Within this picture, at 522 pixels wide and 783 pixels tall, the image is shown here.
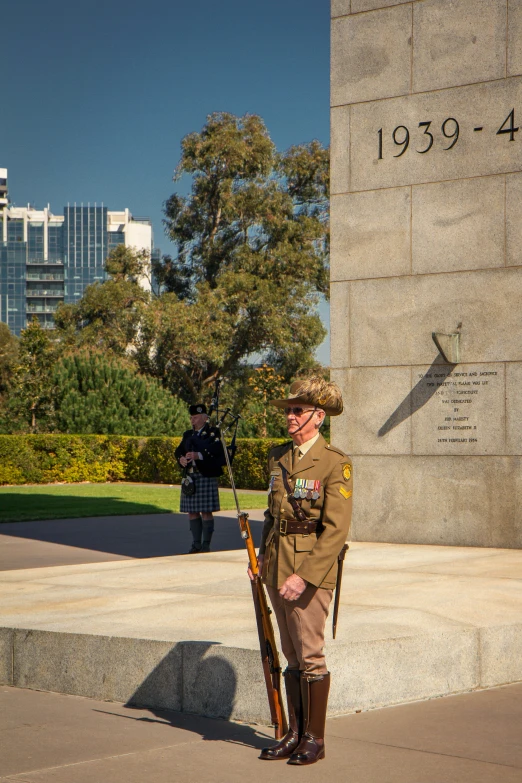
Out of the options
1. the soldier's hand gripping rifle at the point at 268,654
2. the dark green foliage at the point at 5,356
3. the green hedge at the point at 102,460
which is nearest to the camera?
the soldier's hand gripping rifle at the point at 268,654

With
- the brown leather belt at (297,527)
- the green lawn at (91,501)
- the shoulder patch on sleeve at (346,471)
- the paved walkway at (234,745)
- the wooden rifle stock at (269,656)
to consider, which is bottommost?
the green lawn at (91,501)

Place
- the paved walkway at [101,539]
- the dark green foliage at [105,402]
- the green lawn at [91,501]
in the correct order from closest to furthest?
the paved walkway at [101,539] → the green lawn at [91,501] → the dark green foliage at [105,402]

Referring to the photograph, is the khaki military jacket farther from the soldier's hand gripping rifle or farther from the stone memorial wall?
the stone memorial wall

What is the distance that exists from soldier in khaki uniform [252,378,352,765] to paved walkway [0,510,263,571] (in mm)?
7980

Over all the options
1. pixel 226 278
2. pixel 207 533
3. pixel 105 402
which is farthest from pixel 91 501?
pixel 226 278

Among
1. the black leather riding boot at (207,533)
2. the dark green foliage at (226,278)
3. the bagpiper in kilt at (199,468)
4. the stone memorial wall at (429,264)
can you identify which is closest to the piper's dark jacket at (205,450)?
the bagpiper in kilt at (199,468)

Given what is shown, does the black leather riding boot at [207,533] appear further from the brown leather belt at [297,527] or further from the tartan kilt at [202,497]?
the brown leather belt at [297,527]

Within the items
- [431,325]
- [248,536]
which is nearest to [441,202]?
[431,325]

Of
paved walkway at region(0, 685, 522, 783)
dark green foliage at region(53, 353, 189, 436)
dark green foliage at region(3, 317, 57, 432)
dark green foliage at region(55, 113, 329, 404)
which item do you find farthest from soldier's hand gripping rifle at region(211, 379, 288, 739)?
dark green foliage at region(55, 113, 329, 404)

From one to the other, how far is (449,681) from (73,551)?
8.54 metres

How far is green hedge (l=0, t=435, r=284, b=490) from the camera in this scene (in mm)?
29688

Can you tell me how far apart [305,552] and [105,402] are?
1178 inches

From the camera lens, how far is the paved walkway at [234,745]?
497 cm

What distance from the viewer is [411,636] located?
6.50 meters
